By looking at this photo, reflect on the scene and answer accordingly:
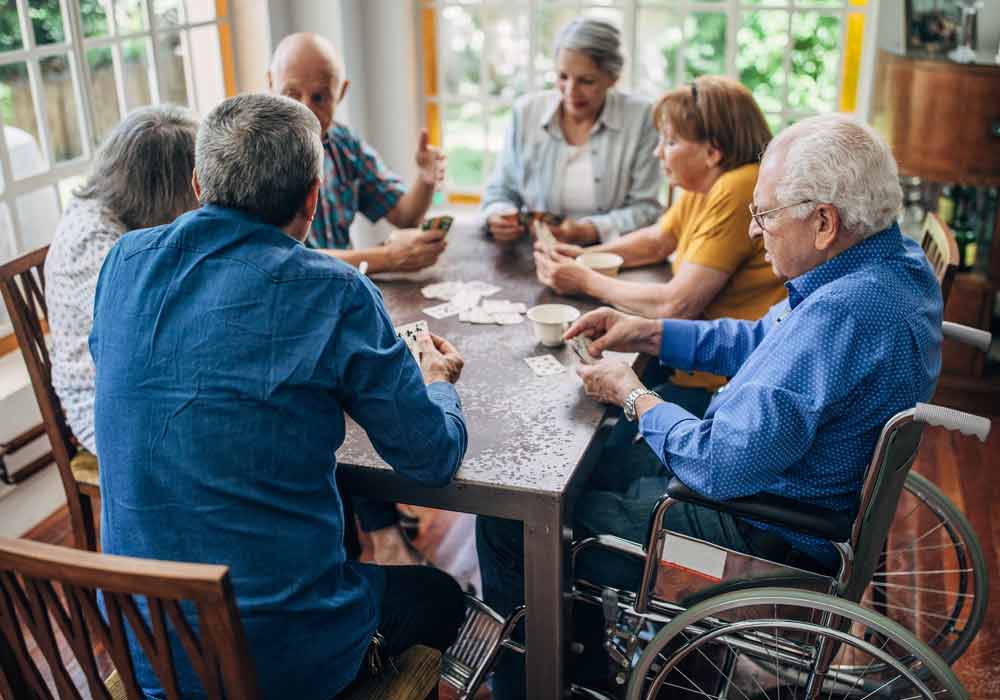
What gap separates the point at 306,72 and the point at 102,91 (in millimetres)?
1063

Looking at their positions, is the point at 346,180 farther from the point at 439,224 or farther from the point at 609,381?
the point at 609,381

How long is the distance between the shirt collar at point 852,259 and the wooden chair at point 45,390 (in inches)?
62.4

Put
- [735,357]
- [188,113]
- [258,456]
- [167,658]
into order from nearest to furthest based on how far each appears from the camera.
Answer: [167,658]
[258,456]
[188,113]
[735,357]

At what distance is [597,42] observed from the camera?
2.98 m

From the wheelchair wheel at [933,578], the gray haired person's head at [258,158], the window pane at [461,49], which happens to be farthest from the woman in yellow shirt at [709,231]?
the window pane at [461,49]

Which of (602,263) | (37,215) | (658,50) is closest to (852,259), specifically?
(602,263)

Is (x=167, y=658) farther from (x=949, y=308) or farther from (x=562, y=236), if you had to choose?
(x=949, y=308)

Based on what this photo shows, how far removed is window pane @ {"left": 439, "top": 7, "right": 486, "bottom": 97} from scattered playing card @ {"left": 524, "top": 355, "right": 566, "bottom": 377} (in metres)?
2.73

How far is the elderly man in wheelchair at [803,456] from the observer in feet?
5.14

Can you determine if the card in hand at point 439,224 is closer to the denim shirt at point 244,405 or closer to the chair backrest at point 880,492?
the denim shirt at point 244,405

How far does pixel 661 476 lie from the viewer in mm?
2195

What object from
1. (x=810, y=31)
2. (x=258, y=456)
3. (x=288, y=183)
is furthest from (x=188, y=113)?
(x=810, y=31)

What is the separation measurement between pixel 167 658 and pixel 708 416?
1.10 m

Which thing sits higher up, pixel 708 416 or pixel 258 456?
pixel 258 456
